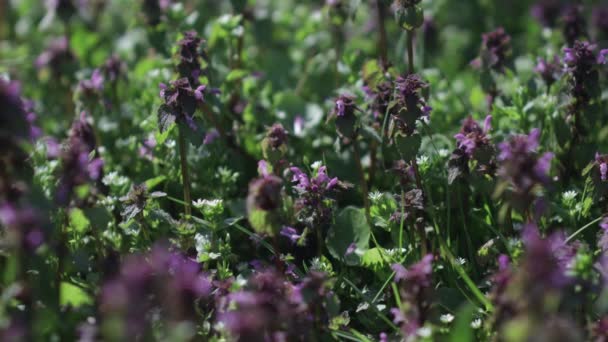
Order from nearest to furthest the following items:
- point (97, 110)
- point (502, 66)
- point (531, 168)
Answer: point (531, 168) < point (502, 66) < point (97, 110)

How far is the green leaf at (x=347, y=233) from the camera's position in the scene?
267 cm

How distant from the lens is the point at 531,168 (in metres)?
1.98

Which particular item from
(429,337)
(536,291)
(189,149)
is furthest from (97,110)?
(536,291)

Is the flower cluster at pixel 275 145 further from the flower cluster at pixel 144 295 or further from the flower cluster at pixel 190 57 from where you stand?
the flower cluster at pixel 144 295

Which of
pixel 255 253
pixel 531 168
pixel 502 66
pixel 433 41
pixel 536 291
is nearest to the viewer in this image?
pixel 536 291

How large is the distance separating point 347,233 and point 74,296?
3.33 ft

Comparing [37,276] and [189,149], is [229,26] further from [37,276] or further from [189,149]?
[37,276]

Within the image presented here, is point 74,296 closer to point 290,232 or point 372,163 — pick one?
point 290,232

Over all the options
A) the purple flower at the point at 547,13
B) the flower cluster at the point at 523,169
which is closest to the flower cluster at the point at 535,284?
the flower cluster at the point at 523,169

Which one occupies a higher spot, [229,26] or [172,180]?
[229,26]

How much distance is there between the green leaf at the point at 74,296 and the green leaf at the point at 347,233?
877 millimetres

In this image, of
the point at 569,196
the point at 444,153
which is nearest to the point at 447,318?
the point at 569,196

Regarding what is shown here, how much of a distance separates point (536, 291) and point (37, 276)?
4.96 ft

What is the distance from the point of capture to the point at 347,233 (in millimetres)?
2721
